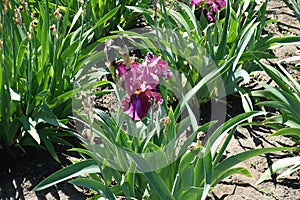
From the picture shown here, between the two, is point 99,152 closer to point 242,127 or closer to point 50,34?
point 50,34

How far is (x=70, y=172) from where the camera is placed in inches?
83.4

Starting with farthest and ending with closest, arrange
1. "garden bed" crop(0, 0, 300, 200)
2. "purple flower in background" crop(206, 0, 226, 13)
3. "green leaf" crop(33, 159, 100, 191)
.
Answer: "purple flower in background" crop(206, 0, 226, 13) < "garden bed" crop(0, 0, 300, 200) < "green leaf" crop(33, 159, 100, 191)

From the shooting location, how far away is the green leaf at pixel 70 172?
206 centimetres

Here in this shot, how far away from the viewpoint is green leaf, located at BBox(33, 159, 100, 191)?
2059 mm

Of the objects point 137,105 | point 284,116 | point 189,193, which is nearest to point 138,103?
point 137,105

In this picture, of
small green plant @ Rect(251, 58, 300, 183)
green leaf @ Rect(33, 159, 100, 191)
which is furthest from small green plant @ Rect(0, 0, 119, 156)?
small green plant @ Rect(251, 58, 300, 183)

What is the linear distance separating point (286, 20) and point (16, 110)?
2.23 m

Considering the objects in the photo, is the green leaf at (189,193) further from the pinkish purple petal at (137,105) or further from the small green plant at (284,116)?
the small green plant at (284,116)

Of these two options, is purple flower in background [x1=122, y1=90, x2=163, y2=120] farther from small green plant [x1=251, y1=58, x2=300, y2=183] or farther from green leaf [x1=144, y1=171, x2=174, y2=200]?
small green plant [x1=251, y1=58, x2=300, y2=183]

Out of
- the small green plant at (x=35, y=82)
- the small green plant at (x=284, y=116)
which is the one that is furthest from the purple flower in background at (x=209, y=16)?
the small green plant at (x=35, y=82)

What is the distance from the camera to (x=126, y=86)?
1939mm

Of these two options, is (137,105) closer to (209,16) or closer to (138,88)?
(138,88)

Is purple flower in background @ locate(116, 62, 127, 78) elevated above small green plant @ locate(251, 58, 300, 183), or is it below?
above

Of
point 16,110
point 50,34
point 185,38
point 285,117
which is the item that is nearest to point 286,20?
point 185,38
